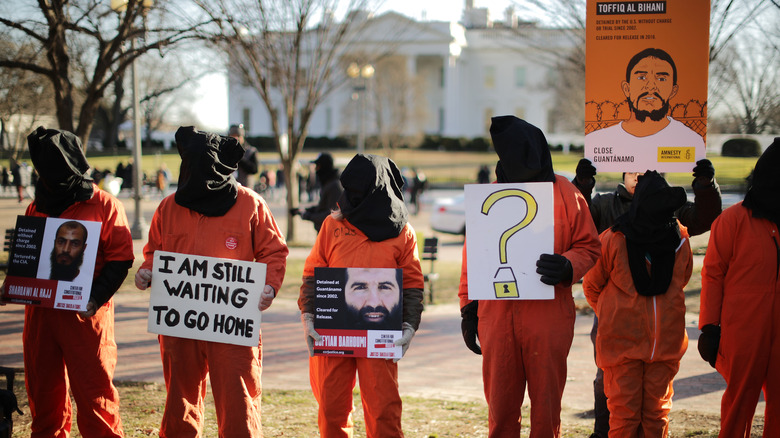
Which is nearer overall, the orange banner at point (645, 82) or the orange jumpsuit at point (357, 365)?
the orange jumpsuit at point (357, 365)

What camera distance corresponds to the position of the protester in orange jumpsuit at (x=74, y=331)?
4430 mm

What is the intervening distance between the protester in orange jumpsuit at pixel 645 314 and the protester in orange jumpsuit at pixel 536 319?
30 cm

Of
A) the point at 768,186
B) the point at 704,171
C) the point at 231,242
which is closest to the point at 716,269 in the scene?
the point at 768,186

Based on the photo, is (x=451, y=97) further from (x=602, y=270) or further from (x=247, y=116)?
(x=602, y=270)

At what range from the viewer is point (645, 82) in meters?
4.91

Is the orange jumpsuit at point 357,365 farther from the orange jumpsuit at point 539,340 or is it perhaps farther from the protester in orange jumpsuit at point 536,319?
the orange jumpsuit at point 539,340

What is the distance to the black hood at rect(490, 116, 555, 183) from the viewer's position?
13.3ft

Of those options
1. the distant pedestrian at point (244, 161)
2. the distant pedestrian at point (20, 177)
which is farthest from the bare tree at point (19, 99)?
the distant pedestrian at point (20, 177)

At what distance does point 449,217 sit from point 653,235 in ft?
55.7

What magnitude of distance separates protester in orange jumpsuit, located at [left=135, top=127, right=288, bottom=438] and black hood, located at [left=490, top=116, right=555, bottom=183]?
1.46 m

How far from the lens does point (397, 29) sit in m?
18.5

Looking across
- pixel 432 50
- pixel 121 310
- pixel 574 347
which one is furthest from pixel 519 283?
pixel 432 50

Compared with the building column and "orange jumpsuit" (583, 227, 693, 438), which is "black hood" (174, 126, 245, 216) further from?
the building column

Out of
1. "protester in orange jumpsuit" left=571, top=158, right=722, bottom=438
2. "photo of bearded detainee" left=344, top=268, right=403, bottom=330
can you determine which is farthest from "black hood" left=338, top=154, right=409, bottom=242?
"protester in orange jumpsuit" left=571, top=158, right=722, bottom=438
